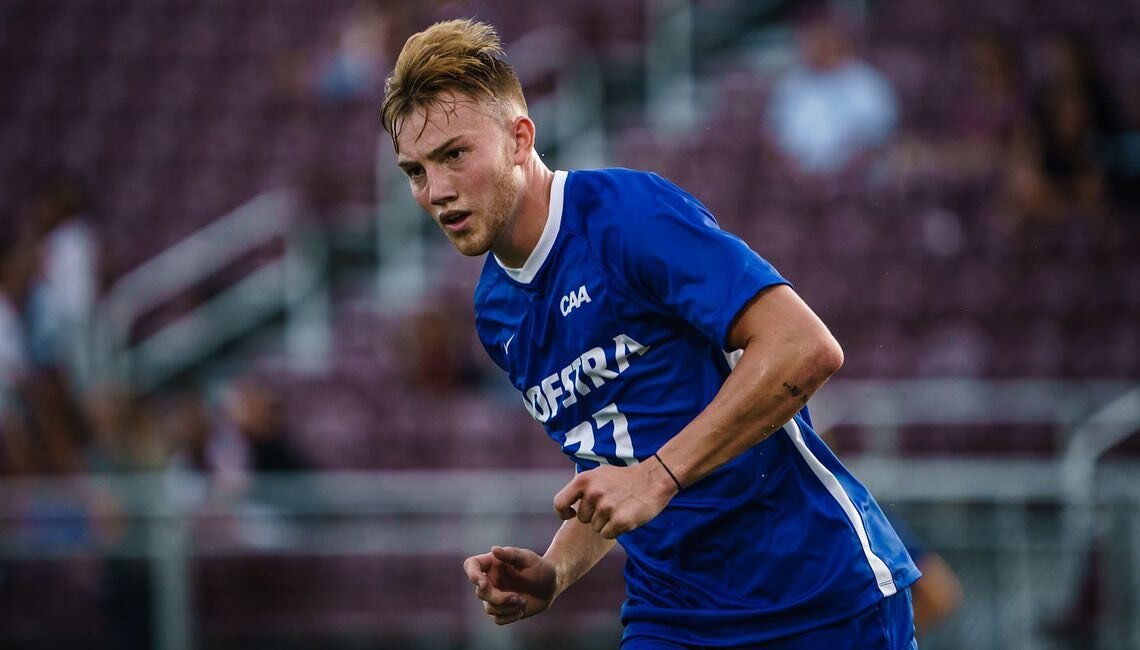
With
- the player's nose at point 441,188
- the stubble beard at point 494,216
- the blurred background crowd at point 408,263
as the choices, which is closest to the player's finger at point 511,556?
the stubble beard at point 494,216

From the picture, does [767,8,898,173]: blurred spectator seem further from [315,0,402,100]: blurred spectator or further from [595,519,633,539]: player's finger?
[595,519,633,539]: player's finger

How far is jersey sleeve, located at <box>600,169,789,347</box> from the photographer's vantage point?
3.10m

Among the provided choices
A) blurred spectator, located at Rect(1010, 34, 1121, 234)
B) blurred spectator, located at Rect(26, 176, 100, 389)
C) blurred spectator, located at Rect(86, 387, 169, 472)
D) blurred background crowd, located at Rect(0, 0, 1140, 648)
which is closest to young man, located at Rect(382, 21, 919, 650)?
blurred background crowd, located at Rect(0, 0, 1140, 648)

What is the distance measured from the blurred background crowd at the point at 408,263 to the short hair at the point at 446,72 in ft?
16.0

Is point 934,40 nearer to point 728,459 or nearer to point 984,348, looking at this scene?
point 984,348

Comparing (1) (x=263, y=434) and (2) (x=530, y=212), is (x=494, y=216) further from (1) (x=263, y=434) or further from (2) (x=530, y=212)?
(1) (x=263, y=434)

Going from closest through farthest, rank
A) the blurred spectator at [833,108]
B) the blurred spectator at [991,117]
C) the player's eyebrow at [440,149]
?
the player's eyebrow at [440,149] < the blurred spectator at [991,117] < the blurred spectator at [833,108]

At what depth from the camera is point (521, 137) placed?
344 cm

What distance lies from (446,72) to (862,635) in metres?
1.51

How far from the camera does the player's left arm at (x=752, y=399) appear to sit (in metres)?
2.99

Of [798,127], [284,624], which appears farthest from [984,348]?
[284,624]

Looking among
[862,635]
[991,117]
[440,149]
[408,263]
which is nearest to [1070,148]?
[991,117]

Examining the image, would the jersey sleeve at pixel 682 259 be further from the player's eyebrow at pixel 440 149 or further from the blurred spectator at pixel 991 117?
the blurred spectator at pixel 991 117

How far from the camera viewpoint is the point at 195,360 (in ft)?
38.7
